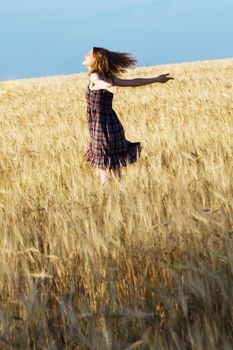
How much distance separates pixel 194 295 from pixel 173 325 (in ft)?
0.53

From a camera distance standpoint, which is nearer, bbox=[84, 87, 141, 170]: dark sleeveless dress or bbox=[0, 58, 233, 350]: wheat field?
bbox=[0, 58, 233, 350]: wheat field

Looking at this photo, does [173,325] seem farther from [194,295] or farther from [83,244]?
[83,244]

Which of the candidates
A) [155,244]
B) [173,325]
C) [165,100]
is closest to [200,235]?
[155,244]

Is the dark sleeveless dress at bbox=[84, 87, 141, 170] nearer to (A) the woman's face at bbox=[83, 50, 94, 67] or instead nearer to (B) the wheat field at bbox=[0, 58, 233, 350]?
(A) the woman's face at bbox=[83, 50, 94, 67]

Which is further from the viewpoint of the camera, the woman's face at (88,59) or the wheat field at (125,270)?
the woman's face at (88,59)

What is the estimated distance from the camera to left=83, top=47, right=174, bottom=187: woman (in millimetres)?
4777

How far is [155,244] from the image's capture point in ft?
8.18

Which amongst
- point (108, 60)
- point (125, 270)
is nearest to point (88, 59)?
point (108, 60)

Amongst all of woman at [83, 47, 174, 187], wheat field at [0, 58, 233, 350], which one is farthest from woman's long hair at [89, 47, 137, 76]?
wheat field at [0, 58, 233, 350]

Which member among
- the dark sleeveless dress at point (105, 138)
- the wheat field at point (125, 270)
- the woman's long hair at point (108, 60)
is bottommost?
the wheat field at point (125, 270)

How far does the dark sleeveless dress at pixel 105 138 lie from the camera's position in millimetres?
4875

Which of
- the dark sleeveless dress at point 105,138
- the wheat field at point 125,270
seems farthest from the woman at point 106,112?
the wheat field at point 125,270

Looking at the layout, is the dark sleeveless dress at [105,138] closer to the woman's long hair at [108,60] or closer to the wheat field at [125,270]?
the woman's long hair at [108,60]

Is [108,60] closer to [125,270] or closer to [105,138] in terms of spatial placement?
[105,138]
